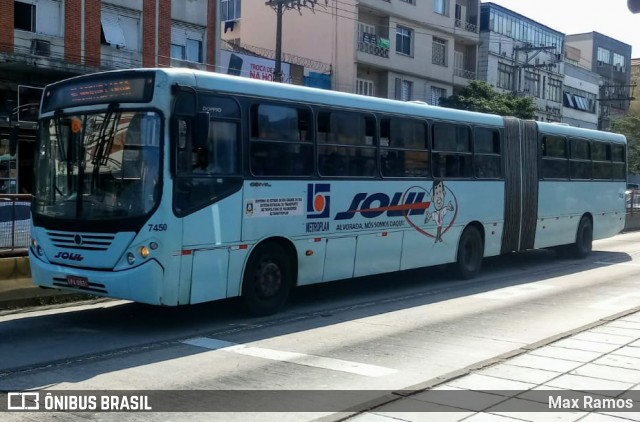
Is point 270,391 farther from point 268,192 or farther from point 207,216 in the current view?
point 268,192

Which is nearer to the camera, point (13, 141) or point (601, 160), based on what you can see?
point (601, 160)

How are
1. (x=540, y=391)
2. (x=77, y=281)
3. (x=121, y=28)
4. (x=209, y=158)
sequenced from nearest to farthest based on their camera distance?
(x=540, y=391), (x=77, y=281), (x=209, y=158), (x=121, y=28)

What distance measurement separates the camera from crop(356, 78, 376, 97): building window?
39.8m

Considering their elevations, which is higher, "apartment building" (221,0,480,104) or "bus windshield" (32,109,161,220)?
"apartment building" (221,0,480,104)

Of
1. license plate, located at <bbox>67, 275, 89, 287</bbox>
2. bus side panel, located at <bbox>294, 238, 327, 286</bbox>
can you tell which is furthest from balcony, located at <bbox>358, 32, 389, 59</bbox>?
license plate, located at <bbox>67, 275, 89, 287</bbox>

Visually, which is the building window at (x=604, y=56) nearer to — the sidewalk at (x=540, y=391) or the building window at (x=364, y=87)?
the building window at (x=364, y=87)

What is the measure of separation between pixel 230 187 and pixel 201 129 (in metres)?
0.99

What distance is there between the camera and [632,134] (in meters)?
58.2

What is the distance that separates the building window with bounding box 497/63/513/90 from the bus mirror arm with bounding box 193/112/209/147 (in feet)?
153

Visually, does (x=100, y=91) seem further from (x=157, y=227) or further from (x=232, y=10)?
(x=232, y=10)

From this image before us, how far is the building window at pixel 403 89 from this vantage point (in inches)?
1654

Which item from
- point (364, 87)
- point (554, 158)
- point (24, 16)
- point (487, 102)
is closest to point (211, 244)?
point (554, 158)

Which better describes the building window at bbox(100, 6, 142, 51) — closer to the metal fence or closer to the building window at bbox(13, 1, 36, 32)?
the building window at bbox(13, 1, 36, 32)

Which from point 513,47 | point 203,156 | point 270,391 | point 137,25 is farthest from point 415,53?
point 270,391
